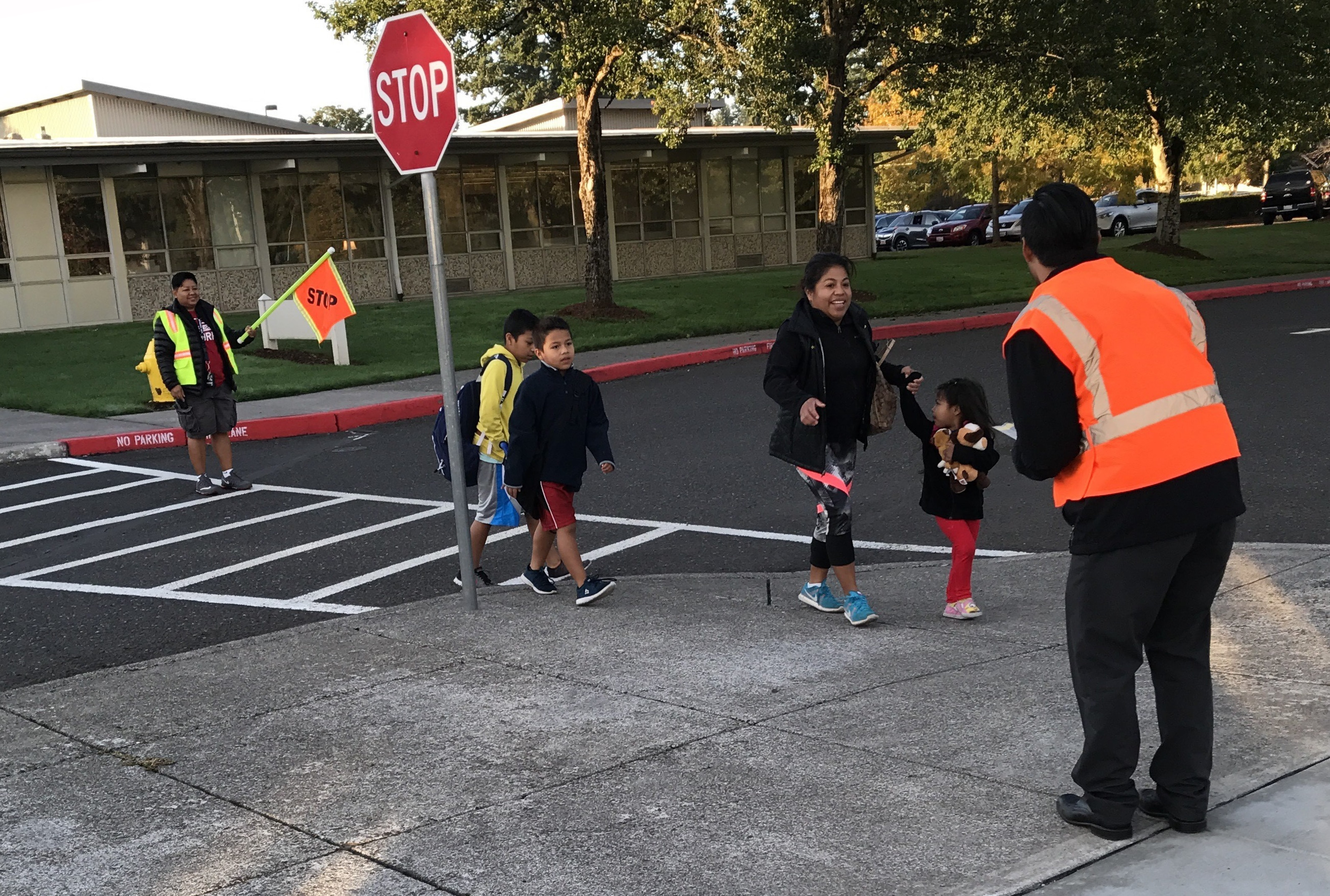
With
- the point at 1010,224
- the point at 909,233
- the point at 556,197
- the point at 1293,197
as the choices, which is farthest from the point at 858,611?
the point at 1293,197

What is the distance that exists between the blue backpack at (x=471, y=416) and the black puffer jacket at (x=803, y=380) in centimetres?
164

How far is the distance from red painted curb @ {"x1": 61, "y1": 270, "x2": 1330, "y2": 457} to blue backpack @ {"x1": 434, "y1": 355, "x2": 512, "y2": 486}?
139 inches

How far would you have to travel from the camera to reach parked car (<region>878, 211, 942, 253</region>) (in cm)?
4894

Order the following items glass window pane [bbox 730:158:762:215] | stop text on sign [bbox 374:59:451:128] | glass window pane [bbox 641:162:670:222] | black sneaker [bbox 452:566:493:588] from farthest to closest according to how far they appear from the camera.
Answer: glass window pane [bbox 730:158:762:215]
glass window pane [bbox 641:162:670:222]
black sneaker [bbox 452:566:493:588]
stop text on sign [bbox 374:59:451:128]

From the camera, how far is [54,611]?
7129mm

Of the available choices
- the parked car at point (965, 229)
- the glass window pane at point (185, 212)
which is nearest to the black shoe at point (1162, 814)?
the glass window pane at point (185, 212)

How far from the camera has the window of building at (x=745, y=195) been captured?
3506cm

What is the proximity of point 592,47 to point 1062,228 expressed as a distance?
54.7ft

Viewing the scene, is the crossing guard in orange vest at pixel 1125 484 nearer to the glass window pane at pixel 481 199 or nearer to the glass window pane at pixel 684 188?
the glass window pane at pixel 481 199

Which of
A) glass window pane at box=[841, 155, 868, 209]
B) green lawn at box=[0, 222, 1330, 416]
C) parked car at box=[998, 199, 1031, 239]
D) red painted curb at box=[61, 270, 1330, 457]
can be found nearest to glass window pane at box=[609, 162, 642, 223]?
green lawn at box=[0, 222, 1330, 416]

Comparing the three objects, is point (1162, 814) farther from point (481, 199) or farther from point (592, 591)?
point (481, 199)

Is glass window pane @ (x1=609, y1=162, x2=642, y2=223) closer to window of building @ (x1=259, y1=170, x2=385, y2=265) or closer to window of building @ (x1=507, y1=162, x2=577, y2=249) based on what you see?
window of building @ (x1=507, y1=162, x2=577, y2=249)

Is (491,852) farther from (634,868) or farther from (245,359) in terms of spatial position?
(245,359)

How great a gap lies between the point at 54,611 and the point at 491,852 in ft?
14.2
